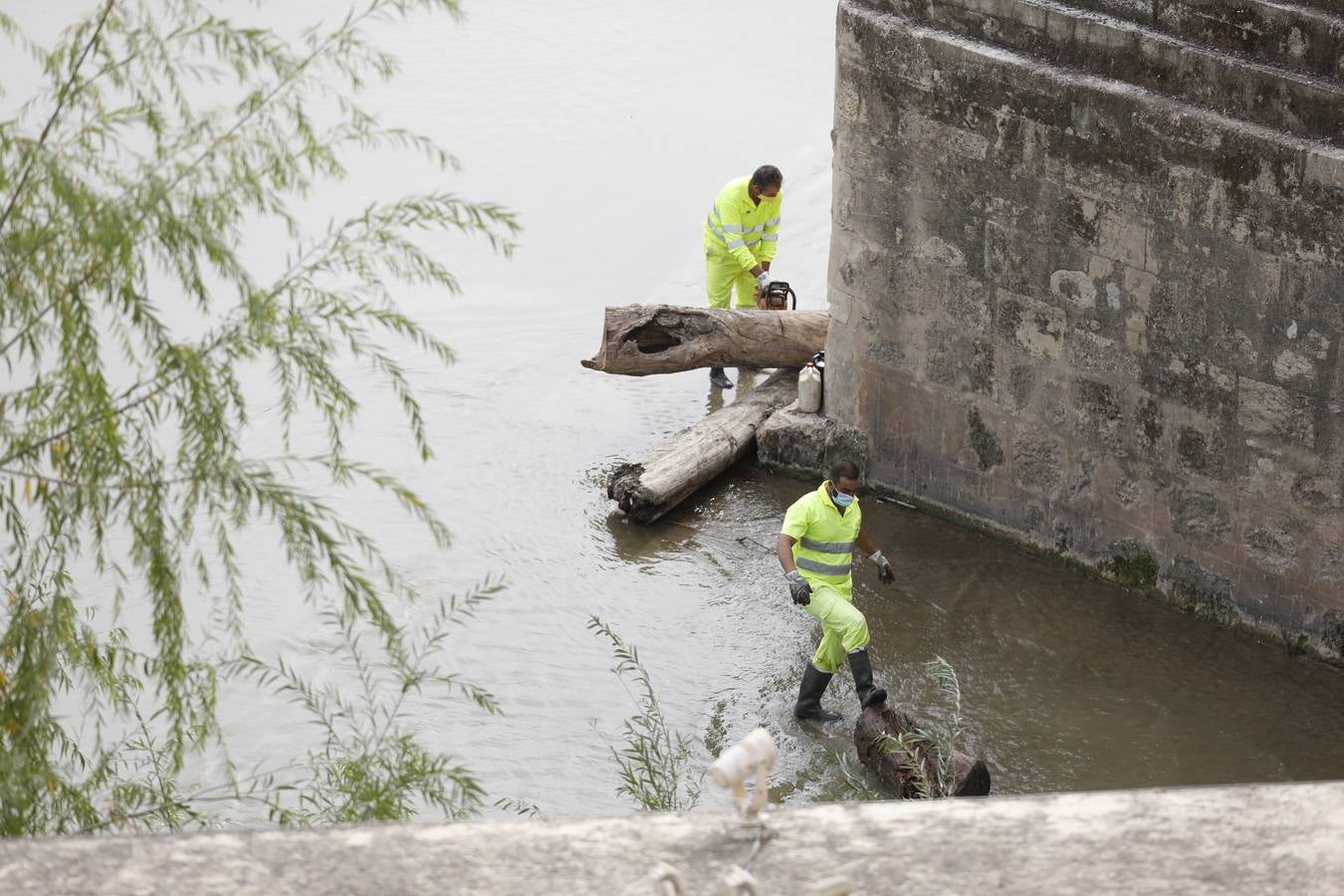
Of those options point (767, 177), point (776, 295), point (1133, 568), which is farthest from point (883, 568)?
point (767, 177)

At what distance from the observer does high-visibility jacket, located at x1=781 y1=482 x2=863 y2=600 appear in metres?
8.52

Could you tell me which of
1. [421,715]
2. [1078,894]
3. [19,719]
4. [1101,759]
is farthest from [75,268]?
[1101,759]

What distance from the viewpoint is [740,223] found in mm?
12023

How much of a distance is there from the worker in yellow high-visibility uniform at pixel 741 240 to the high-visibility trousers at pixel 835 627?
12.6 ft

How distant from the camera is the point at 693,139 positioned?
1619 centimetres

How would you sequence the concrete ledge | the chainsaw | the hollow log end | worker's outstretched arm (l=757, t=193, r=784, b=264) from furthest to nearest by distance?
1. worker's outstretched arm (l=757, t=193, r=784, b=264)
2. the chainsaw
3. the hollow log end
4. the concrete ledge

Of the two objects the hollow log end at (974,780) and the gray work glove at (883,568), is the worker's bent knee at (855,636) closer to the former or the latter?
the gray work glove at (883,568)

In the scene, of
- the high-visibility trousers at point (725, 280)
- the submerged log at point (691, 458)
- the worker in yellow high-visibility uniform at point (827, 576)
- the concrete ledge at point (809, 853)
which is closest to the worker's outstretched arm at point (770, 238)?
the high-visibility trousers at point (725, 280)

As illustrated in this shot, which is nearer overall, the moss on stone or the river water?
the river water

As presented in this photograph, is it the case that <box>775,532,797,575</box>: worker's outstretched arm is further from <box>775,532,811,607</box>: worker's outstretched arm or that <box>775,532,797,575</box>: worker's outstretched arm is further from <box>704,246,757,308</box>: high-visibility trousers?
<box>704,246,757,308</box>: high-visibility trousers

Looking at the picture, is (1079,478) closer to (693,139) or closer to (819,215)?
(819,215)

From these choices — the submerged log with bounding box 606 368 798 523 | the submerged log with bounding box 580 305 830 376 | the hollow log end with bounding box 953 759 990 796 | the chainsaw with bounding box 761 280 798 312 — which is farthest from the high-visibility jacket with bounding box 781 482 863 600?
the chainsaw with bounding box 761 280 798 312

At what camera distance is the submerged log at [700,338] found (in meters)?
11.0

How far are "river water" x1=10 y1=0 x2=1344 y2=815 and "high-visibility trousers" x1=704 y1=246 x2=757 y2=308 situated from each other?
0.64m
